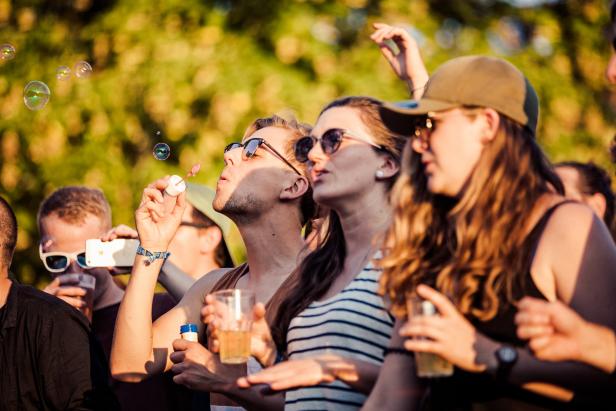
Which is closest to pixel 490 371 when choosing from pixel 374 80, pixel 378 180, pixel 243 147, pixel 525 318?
pixel 525 318

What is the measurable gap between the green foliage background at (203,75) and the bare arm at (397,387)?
5923 mm

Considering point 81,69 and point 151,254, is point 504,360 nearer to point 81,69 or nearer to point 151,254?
point 151,254

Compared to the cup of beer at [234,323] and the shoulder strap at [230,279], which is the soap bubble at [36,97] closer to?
the shoulder strap at [230,279]

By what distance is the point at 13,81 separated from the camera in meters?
10.6

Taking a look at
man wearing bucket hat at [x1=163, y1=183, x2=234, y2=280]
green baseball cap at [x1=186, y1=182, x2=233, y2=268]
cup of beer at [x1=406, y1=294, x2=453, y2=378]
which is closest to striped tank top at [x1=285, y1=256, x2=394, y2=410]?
cup of beer at [x1=406, y1=294, x2=453, y2=378]

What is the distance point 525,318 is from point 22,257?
26.6ft

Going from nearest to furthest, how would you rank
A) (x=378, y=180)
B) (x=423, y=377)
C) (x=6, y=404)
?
(x=423, y=377) → (x=378, y=180) → (x=6, y=404)

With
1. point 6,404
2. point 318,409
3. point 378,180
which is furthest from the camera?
point 6,404

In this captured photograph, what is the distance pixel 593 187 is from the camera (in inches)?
194

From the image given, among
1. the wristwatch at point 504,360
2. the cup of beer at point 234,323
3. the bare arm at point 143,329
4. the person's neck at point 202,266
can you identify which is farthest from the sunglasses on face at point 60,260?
the wristwatch at point 504,360

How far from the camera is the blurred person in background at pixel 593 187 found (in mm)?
4863

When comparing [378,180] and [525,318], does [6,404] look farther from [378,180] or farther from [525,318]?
[525,318]

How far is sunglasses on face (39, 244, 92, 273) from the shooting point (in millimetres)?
6008

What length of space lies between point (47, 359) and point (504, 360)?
2.48 m
